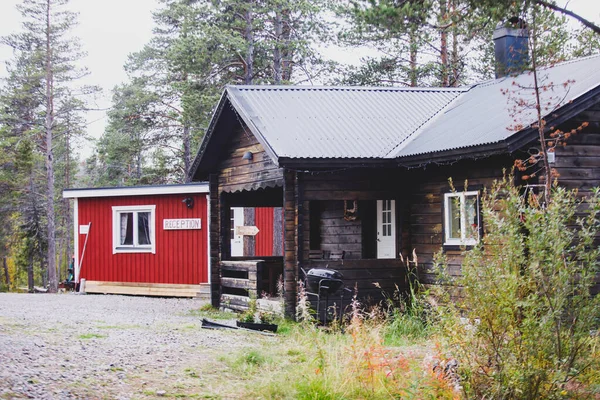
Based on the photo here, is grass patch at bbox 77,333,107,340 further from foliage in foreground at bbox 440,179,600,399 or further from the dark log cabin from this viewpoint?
foliage in foreground at bbox 440,179,600,399

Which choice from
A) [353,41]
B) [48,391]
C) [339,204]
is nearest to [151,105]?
[353,41]

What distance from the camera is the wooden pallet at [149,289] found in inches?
773

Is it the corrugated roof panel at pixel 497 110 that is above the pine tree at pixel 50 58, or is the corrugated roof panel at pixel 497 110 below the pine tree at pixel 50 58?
below

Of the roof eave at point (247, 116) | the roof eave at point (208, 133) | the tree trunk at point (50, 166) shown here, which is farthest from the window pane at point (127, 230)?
the tree trunk at point (50, 166)

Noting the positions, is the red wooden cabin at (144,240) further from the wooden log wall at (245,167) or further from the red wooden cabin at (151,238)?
the wooden log wall at (245,167)

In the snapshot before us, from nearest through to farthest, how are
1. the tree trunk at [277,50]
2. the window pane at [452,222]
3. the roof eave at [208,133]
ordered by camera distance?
1. the window pane at [452,222]
2. the roof eave at [208,133]
3. the tree trunk at [277,50]

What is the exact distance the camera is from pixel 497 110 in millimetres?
12680

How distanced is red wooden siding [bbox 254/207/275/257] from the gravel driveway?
8915mm

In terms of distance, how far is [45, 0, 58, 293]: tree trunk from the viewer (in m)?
32.2

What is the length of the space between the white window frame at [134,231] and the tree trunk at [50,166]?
11283mm

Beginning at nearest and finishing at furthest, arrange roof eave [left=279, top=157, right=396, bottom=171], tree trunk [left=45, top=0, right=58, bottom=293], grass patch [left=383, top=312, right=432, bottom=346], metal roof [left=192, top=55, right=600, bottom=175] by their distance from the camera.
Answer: grass patch [left=383, top=312, right=432, bottom=346], metal roof [left=192, top=55, right=600, bottom=175], roof eave [left=279, top=157, right=396, bottom=171], tree trunk [left=45, top=0, right=58, bottom=293]

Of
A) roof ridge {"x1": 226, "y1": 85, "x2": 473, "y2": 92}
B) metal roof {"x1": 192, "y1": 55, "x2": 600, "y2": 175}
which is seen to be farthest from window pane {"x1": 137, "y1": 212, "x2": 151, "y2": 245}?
roof ridge {"x1": 226, "y1": 85, "x2": 473, "y2": 92}

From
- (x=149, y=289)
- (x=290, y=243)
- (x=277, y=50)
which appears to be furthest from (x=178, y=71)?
(x=290, y=243)

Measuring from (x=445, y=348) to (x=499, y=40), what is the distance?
9.99m
